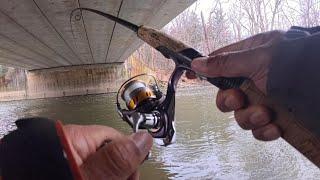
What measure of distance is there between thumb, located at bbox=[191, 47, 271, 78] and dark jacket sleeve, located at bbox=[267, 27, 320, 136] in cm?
7

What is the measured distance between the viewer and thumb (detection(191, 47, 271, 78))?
1357mm

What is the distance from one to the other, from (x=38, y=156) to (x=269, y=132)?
2.88ft

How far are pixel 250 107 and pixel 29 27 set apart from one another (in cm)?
1045

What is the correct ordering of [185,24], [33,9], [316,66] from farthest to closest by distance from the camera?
1. [185,24]
2. [33,9]
3. [316,66]

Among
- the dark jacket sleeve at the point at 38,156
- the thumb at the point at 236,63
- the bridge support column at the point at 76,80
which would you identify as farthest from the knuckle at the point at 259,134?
the bridge support column at the point at 76,80

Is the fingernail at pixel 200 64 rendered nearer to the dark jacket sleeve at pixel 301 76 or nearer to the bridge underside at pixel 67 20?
the dark jacket sleeve at pixel 301 76

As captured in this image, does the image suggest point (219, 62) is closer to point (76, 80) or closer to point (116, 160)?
point (116, 160)

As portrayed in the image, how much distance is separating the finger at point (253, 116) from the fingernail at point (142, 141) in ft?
1.56

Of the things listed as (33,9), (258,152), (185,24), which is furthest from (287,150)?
(185,24)

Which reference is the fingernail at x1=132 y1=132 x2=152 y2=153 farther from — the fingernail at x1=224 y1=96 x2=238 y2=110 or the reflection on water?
the reflection on water

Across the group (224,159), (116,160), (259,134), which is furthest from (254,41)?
(224,159)

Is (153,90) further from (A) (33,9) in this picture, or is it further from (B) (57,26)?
(B) (57,26)

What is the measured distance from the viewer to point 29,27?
11.2 m

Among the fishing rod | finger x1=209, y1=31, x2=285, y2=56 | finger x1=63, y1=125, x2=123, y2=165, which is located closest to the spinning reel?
the fishing rod
